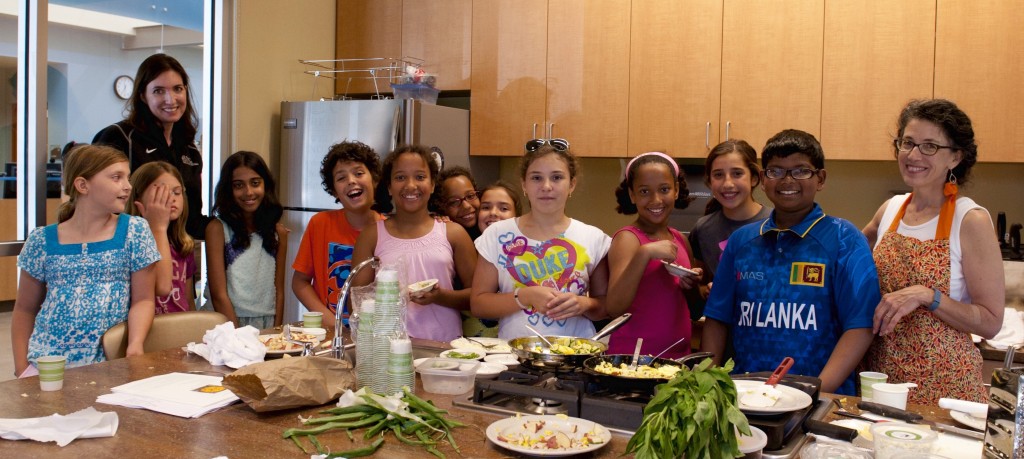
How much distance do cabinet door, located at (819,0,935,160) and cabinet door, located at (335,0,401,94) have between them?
2.37 meters

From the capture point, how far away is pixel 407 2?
462cm

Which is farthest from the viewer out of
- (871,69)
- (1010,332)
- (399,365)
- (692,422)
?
(871,69)

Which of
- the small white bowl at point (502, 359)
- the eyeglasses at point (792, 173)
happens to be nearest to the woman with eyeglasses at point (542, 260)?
the small white bowl at point (502, 359)

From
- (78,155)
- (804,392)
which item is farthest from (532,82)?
(804,392)

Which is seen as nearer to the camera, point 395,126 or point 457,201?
point 457,201

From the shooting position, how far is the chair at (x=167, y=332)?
7.26ft

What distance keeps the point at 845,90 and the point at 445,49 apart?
2124 mm

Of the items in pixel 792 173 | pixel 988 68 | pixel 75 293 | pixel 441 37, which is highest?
pixel 441 37

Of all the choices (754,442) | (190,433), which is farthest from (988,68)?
(190,433)

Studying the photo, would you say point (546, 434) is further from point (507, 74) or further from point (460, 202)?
point (507, 74)

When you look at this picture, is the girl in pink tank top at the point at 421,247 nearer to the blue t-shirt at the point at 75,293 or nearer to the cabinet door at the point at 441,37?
the blue t-shirt at the point at 75,293

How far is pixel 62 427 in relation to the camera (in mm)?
1365

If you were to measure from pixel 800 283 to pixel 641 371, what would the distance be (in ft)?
2.17

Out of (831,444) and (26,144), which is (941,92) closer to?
(831,444)
